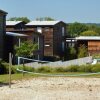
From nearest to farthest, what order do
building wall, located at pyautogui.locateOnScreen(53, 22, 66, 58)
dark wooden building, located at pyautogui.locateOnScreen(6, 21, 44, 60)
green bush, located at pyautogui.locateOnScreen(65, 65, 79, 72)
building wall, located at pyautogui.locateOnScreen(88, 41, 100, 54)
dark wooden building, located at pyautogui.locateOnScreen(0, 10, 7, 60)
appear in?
green bush, located at pyautogui.locateOnScreen(65, 65, 79, 72), dark wooden building, located at pyautogui.locateOnScreen(0, 10, 7, 60), dark wooden building, located at pyautogui.locateOnScreen(6, 21, 44, 60), building wall, located at pyautogui.locateOnScreen(88, 41, 100, 54), building wall, located at pyautogui.locateOnScreen(53, 22, 66, 58)

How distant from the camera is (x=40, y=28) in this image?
7450cm

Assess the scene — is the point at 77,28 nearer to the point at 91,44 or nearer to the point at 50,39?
the point at 50,39

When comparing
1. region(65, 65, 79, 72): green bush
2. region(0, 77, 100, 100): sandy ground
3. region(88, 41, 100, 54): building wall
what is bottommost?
region(88, 41, 100, 54): building wall

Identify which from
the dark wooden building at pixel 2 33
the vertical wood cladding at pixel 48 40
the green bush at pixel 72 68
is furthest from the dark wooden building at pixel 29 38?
the green bush at pixel 72 68

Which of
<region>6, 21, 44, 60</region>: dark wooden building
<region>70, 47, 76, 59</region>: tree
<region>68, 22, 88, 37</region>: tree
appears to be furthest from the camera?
<region>68, 22, 88, 37</region>: tree

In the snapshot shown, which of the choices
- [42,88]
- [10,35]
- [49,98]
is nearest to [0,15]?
[10,35]

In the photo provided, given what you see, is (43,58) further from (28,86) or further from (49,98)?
(49,98)

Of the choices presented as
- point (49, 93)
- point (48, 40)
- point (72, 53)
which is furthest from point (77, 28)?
point (49, 93)

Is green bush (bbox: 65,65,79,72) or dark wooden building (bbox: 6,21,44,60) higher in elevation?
dark wooden building (bbox: 6,21,44,60)

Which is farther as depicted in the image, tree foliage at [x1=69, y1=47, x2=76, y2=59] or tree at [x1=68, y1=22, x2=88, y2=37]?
tree at [x1=68, y1=22, x2=88, y2=37]

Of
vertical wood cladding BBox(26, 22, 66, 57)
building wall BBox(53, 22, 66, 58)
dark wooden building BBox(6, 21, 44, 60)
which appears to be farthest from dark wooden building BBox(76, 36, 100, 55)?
dark wooden building BBox(6, 21, 44, 60)

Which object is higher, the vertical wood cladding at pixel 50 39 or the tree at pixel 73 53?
the vertical wood cladding at pixel 50 39

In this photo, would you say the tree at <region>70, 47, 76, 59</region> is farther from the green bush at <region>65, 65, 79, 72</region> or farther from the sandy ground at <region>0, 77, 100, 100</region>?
the sandy ground at <region>0, 77, 100, 100</region>

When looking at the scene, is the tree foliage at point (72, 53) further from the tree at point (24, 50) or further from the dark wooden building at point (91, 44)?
the tree at point (24, 50)
